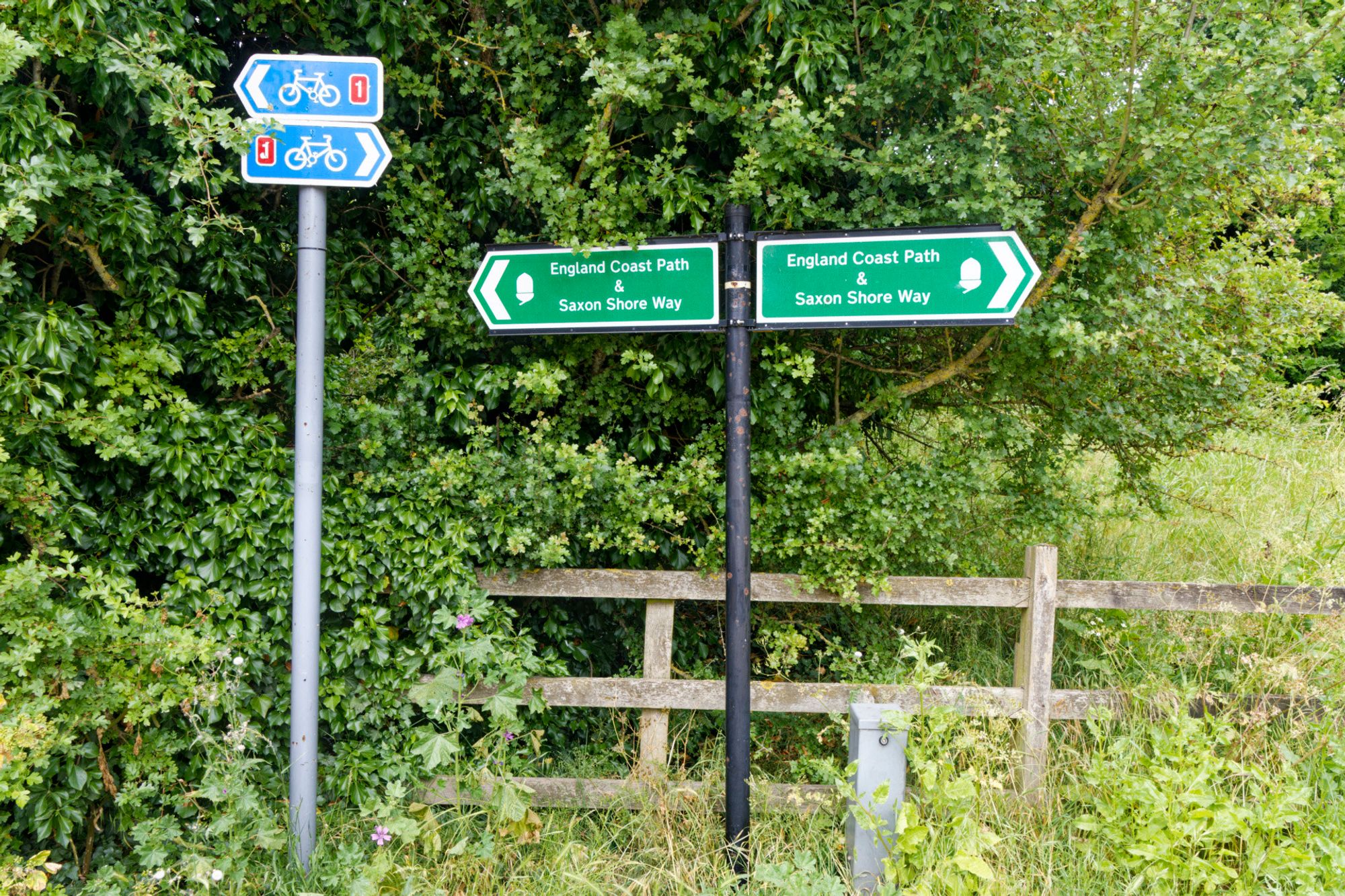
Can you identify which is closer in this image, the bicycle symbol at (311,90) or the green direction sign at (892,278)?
the bicycle symbol at (311,90)

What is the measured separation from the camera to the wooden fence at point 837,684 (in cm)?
366

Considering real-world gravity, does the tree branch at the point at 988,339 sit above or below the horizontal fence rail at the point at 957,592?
above

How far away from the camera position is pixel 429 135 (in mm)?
4133

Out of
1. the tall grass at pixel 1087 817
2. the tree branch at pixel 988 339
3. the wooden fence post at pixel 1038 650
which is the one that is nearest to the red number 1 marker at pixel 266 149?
the tall grass at pixel 1087 817

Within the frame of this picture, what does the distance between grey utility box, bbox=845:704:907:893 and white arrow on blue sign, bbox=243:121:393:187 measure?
2.53 metres

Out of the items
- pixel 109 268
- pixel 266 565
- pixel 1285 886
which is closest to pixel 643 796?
pixel 266 565

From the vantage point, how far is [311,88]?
2752 mm

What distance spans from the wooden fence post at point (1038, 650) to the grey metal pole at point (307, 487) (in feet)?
9.48

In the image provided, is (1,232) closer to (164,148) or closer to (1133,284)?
(164,148)

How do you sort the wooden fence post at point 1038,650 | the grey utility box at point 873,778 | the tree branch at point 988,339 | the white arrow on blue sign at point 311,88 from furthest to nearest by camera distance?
1. the wooden fence post at point 1038,650
2. the tree branch at point 988,339
3. the grey utility box at point 873,778
4. the white arrow on blue sign at point 311,88

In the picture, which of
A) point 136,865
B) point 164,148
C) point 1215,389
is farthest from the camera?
point 1215,389

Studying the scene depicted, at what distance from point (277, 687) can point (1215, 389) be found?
4.50 m

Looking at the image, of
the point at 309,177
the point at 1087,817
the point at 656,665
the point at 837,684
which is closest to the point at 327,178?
the point at 309,177

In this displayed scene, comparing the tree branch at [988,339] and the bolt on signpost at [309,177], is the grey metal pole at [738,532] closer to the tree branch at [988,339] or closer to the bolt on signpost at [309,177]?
the tree branch at [988,339]
